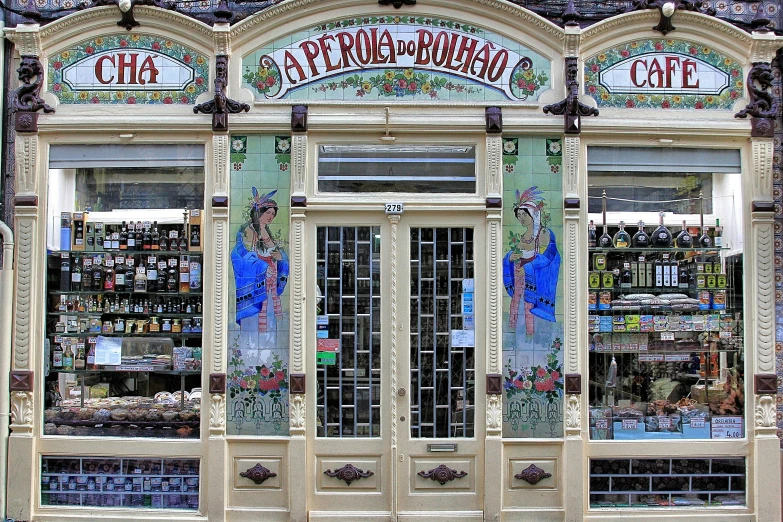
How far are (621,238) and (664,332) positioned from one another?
103 cm

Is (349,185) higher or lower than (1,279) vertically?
higher

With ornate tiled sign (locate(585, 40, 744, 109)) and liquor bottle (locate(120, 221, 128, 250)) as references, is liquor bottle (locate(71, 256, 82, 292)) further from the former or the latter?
ornate tiled sign (locate(585, 40, 744, 109))

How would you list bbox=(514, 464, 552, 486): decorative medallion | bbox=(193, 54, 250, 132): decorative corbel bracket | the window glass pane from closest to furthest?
bbox=(514, 464, 552, 486): decorative medallion, bbox=(193, 54, 250, 132): decorative corbel bracket, the window glass pane

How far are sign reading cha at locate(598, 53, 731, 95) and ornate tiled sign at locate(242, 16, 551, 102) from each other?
0.74 meters

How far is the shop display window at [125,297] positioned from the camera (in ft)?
24.2

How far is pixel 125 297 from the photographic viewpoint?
7.48m

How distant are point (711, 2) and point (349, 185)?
161 inches

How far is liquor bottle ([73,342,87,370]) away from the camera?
292 inches

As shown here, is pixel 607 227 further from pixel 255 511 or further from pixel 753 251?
pixel 255 511

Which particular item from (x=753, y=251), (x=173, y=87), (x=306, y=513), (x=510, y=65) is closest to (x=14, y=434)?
(x=306, y=513)

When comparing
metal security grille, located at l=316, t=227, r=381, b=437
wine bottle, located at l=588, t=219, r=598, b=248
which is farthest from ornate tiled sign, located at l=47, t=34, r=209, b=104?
wine bottle, located at l=588, t=219, r=598, b=248

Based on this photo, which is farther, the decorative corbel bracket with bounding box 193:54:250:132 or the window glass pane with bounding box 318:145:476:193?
the window glass pane with bounding box 318:145:476:193

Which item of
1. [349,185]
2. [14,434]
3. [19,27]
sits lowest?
[14,434]

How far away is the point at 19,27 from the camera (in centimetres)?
729
